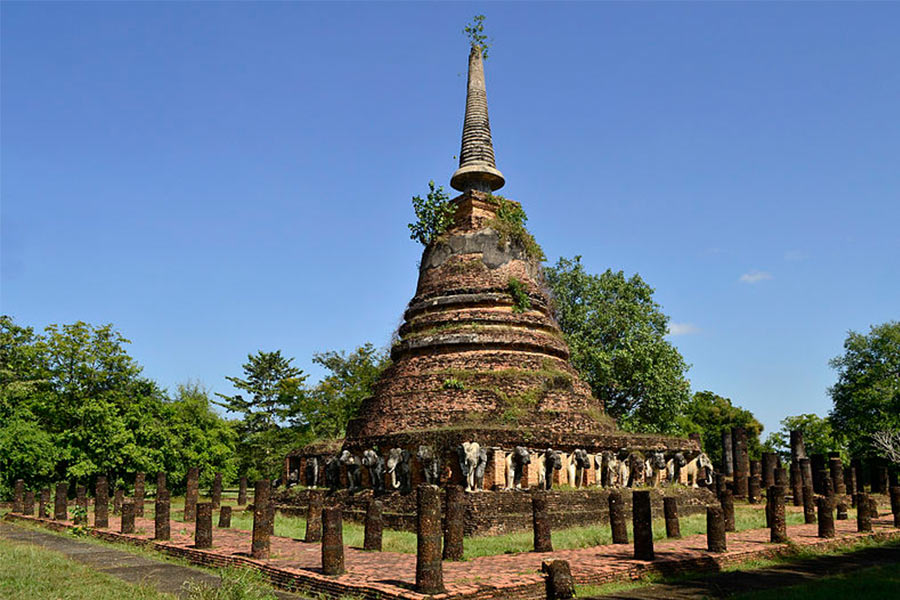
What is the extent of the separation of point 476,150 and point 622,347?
14.0 metres

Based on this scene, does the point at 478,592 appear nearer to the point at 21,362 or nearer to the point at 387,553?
the point at 387,553

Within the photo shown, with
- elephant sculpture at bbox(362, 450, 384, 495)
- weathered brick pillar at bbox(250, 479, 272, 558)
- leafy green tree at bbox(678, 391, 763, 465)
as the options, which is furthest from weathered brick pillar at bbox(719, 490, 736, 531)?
leafy green tree at bbox(678, 391, 763, 465)

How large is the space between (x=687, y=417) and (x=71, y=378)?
38.7 metres

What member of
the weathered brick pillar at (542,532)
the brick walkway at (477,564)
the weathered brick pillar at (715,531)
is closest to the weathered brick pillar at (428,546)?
the brick walkway at (477,564)

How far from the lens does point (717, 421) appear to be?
53812 millimetres

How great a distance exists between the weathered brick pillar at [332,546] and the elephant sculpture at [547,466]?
24.3 ft

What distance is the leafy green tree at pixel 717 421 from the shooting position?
5253cm

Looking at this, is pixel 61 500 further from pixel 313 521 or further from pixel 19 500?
pixel 313 521

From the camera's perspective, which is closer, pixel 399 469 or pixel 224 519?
pixel 399 469

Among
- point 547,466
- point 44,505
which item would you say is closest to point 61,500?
point 44,505

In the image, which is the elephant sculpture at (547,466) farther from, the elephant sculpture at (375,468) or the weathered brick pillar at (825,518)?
the weathered brick pillar at (825,518)

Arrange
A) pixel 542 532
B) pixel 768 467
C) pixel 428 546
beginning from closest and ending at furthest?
pixel 428 546 < pixel 542 532 < pixel 768 467

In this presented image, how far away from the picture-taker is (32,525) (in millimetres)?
20547

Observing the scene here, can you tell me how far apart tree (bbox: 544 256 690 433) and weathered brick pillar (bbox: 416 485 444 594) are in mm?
22800
